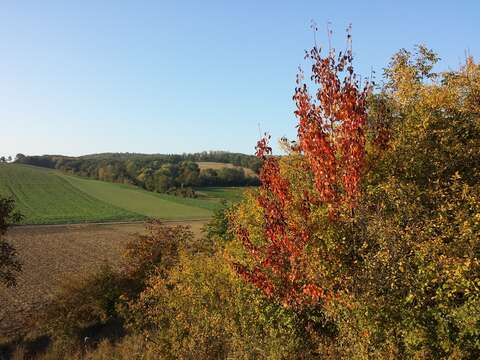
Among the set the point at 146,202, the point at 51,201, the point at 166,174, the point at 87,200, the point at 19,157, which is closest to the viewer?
the point at 51,201

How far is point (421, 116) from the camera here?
11.5 meters

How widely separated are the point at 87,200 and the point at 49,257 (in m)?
50.6

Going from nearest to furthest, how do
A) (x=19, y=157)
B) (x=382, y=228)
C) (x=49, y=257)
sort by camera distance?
(x=382, y=228)
(x=49, y=257)
(x=19, y=157)

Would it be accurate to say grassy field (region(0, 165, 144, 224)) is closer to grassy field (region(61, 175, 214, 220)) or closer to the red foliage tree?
grassy field (region(61, 175, 214, 220))

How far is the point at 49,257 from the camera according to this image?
47875 millimetres

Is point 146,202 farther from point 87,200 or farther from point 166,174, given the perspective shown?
point 166,174

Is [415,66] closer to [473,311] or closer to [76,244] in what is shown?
[473,311]

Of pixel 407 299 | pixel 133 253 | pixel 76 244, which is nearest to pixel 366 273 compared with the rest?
pixel 407 299

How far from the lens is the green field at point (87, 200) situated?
80562 mm

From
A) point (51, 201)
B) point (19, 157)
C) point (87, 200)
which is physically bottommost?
point (87, 200)

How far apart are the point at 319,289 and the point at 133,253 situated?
820 inches

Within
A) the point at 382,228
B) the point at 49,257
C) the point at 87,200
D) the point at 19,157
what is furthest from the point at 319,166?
the point at 19,157

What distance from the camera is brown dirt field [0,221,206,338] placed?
94.2 ft

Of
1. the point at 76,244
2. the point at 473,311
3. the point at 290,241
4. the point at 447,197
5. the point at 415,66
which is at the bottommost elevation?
the point at 76,244
